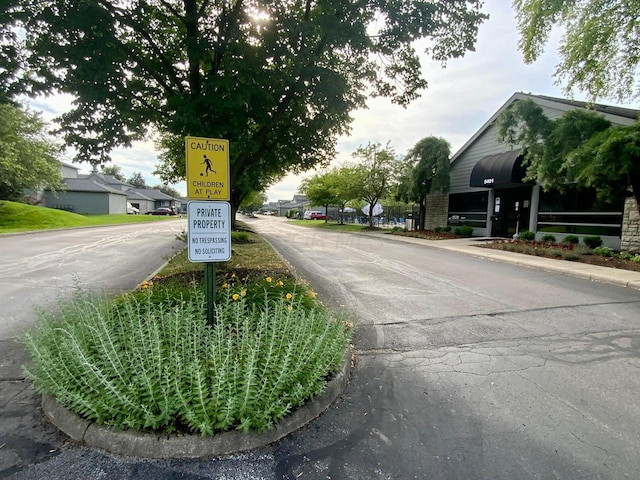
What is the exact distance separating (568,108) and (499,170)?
373cm

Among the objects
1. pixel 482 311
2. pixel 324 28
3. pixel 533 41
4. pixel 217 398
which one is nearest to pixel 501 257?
pixel 482 311

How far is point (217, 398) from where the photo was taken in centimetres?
225

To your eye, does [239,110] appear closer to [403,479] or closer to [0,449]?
[0,449]

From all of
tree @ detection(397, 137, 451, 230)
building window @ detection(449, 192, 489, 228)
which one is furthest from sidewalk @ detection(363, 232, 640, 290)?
tree @ detection(397, 137, 451, 230)

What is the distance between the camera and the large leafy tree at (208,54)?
14.8 feet

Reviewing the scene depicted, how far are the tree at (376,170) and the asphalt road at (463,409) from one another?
71.4ft

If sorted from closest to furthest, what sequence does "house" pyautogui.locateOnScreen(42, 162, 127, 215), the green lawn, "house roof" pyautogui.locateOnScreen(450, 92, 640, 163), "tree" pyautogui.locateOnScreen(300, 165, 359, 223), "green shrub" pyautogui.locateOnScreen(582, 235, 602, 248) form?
"house roof" pyautogui.locateOnScreen(450, 92, 640, 163) → "green shrub" pyautogui.locateOnScreen(582, 235, 602, 248) → the green lawn → "tree" pyautogui.locateOnScreen(300, 165, 359, 223) → "house" pyautogui.locateOnScreen(42, 162, 127, 215)

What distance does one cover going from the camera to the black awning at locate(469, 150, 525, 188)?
15.8m

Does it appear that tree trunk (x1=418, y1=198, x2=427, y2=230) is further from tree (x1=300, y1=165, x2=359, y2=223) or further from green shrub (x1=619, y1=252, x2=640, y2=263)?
green shrub (x1=619, y1=252, x2=640, y2=263)

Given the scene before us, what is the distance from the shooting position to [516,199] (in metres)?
17.8

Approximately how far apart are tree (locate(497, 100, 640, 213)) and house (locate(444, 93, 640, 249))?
122 centimetres

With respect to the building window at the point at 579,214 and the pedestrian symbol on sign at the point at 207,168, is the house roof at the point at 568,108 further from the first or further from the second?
A: the pedestrian symbol on sign at the point at 207,168

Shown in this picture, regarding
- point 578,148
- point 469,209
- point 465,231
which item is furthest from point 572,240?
point 469,209

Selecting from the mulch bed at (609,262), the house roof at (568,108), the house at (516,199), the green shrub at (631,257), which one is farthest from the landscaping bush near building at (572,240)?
the house roof at (568,108)
